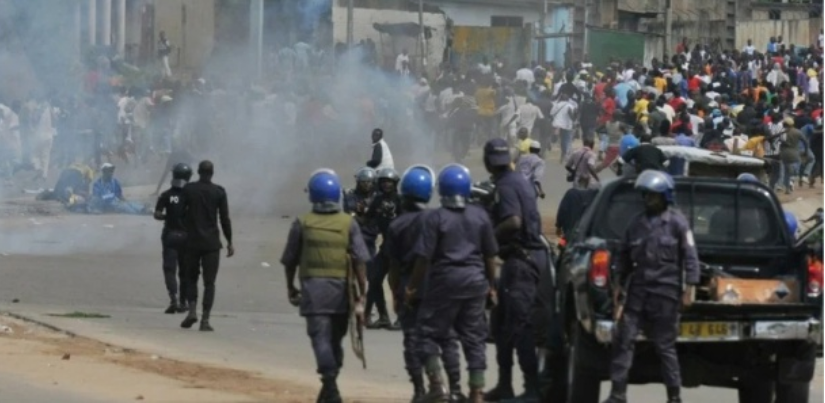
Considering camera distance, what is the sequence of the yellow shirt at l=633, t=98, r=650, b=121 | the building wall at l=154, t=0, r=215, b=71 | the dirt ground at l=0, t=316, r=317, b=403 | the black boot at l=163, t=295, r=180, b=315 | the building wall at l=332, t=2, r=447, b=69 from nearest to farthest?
the dirt ground at l=0, t=316, r=317, b=403 < the black boot at l=163, t=295, r=180, b=315 < the yellow shirt at l=633, t=98, r=650, b=121 < the building wall at l=154, t=0, r=215, b=71 < the building wall at l=332, t=2, r=447, b=69

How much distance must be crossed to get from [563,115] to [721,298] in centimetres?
2299

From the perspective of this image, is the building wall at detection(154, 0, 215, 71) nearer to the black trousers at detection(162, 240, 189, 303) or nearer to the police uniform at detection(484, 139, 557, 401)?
the black trousers at detection(162, 240, 189, 303)

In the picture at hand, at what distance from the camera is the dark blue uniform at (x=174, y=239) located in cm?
1727

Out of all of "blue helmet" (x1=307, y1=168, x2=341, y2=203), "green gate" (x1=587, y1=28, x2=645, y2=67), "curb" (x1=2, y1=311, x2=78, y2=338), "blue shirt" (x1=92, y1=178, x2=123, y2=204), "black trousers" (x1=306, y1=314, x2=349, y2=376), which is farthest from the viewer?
"green gate" (x1=587, y1=28, x2=645, y2=67)

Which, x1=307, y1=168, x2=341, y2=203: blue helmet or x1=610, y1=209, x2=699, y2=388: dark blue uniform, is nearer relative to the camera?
x1=610, y1=209, x2=699, y2=388: dark blue uniform

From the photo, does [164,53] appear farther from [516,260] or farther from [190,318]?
[516,260]

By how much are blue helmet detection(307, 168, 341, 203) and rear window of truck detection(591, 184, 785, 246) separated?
154 cm

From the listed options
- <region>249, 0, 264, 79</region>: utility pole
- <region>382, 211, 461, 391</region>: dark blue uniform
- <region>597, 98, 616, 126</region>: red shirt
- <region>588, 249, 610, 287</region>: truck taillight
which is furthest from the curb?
<region>249, 0, 264, 79</region>: utility pole

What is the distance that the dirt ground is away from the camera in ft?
41.8

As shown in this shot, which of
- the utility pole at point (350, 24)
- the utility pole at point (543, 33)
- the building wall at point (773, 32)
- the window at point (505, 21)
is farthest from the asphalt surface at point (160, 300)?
the building wall at point (773, 32)

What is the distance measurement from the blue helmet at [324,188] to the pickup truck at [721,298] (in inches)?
55.9

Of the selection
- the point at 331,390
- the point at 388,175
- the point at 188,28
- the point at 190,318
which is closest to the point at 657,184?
the point at 331,390

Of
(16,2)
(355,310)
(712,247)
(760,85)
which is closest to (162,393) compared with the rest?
(355,310)

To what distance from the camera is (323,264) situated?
11.8 meters
